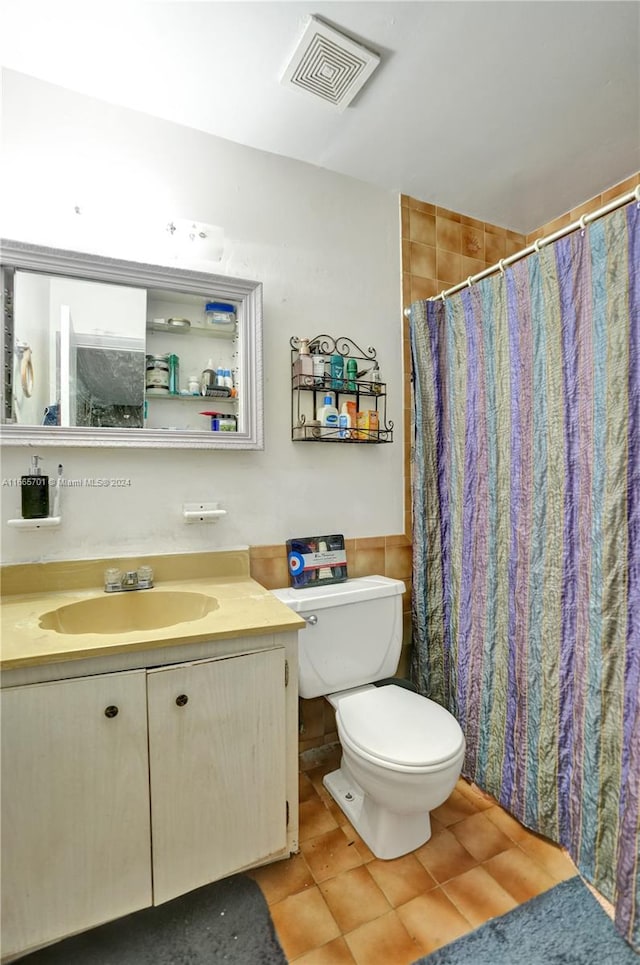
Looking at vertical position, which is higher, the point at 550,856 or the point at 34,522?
the point at 34,522

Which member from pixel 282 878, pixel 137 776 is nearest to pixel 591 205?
pixel 137 776

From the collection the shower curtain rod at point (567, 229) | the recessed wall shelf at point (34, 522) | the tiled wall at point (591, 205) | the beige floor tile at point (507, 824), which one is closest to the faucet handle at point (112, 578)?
the recessed wall shelf at point (34, 522)

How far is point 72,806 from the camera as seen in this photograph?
3.21 ft

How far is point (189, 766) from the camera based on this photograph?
108 centimetres

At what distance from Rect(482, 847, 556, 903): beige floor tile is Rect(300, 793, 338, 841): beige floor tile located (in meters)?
0.48

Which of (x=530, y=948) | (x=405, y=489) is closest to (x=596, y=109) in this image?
(x=405, y=489)

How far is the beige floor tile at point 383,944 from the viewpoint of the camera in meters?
1.06

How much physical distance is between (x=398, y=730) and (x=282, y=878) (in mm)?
513

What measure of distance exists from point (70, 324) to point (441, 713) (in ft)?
5.57

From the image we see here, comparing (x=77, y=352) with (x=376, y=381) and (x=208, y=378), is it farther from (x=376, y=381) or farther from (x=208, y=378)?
(x=376, y=381)

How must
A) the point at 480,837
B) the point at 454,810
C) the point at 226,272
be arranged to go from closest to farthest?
the point at 480,837 < the point at 454,810 < the point at 226,272

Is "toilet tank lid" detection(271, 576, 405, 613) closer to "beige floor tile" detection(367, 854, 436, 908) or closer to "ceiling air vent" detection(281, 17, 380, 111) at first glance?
"beige floor tile" detection(367, 854, 436, 908)

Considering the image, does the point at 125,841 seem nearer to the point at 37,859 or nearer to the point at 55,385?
the point at 37,859

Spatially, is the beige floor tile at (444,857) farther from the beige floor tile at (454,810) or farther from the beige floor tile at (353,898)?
the beige floor tile at (353,898)
